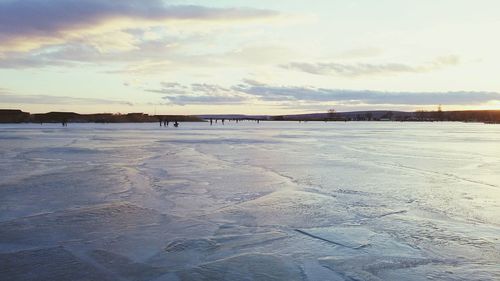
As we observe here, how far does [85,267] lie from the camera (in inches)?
201

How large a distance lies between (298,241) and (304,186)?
4.83 metres

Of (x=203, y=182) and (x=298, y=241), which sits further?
(x=203, y=182)

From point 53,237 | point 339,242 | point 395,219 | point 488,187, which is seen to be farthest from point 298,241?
point 488,187

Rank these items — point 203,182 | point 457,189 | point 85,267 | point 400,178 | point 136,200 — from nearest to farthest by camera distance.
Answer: point 85,267
point 136,200
point 457,189
point 203,182
point 400,178

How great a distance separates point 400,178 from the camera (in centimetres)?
1250

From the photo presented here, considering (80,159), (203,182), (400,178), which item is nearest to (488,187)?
(400,178)

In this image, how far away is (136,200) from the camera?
9.03m

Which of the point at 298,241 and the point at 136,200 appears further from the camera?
the point at 136,200

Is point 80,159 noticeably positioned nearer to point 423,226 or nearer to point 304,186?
point 304,186

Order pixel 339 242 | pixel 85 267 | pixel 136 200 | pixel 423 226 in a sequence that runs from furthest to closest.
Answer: pixel 136 200 → pixel 423 226 → pixel 339 242 → pixel 85 267

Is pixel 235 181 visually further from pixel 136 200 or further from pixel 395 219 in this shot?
pixel 395 219

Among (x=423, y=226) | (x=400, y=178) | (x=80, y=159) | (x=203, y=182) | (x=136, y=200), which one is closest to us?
(x=423, y=226)

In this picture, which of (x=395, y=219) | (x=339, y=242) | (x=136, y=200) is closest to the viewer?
(x=339, y=242)

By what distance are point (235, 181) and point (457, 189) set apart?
5425 mm
